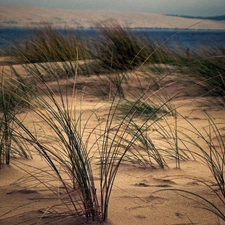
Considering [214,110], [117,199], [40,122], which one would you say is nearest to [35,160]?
[117,199]

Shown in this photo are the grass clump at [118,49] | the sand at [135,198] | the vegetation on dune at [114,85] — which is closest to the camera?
the sand at [135,198]

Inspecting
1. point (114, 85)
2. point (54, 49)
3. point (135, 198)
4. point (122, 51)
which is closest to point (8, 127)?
point (135, 198)

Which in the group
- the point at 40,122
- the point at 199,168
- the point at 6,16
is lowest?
the point at 6,16

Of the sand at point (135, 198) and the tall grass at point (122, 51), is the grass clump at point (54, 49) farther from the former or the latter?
the sand at point (135, 198)

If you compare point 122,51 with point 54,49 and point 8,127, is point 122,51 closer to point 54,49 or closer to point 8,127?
point 54,49

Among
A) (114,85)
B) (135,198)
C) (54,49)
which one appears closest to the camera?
(135,198)

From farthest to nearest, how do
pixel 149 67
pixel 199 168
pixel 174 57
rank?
pixel 174 57 < pixel 149 67 < pixel 199 168

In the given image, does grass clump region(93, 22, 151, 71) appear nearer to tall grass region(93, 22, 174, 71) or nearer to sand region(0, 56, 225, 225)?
tall grass region(93, 22, 174, 71)

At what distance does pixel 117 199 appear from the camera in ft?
5.76

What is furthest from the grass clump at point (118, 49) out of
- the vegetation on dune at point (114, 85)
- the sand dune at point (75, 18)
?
the sand dune at point (75, 18)

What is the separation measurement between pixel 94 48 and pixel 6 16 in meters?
50.1

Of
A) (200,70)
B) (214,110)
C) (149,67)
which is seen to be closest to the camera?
(214,110)

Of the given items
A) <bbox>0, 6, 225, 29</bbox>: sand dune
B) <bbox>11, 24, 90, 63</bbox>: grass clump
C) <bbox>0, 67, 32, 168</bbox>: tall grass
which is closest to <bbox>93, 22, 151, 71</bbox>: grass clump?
<bbox>11, 24, 90, 63</bbox>: grass clump

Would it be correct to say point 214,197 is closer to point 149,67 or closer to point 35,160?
point 35,160
